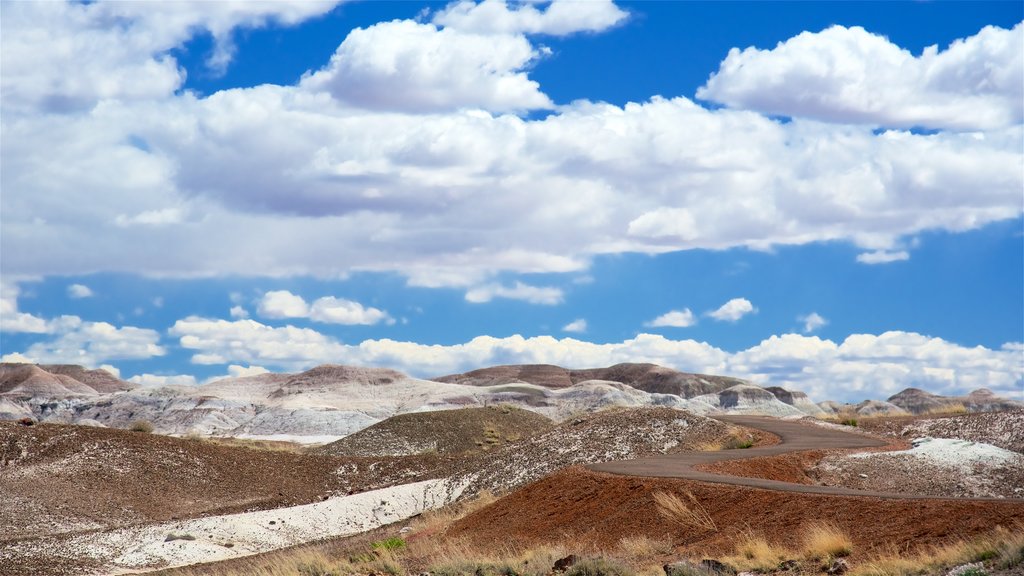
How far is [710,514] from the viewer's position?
2067 cm

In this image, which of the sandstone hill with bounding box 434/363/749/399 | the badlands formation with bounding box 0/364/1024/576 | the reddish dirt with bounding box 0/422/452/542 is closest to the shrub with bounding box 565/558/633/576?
the badlands formation with bounding box 0/364/1024/576

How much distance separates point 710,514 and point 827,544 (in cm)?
422

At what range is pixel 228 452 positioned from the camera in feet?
149

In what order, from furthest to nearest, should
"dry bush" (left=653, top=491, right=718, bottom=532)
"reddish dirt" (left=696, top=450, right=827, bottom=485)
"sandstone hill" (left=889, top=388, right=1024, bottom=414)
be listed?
"sandstone hill" (left=889, top=388, right=1024, bottom=414) < "reddish dirt" (left=696, top=450, right=827, bottom=485) < "dry bush" (left=653, top=491, right=718, bottom=532)

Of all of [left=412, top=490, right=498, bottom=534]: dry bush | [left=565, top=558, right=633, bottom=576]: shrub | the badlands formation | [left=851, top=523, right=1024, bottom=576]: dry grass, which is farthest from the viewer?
[left=412, top=490, right=498, bottom=534]: dry bush

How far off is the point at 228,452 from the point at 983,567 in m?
36.7

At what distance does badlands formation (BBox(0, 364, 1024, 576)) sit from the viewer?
58.0 ft

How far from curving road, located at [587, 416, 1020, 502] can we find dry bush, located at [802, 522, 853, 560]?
7.49ft

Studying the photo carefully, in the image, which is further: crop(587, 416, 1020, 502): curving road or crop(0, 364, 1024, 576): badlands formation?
crop(587, 416, 1020, 502): curving road

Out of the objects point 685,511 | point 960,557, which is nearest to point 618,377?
point 685,511

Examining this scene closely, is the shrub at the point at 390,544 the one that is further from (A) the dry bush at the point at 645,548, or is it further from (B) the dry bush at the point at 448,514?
(A) the dry bush at the point at 645,548

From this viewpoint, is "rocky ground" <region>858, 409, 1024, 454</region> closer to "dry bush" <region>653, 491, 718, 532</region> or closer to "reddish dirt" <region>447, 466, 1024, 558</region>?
"reddish dirt" <region>447, 466, 1024, 558</region>

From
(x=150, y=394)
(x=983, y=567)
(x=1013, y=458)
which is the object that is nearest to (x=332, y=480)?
(x=1013, y=458)

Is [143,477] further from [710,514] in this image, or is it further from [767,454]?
[710,514]
